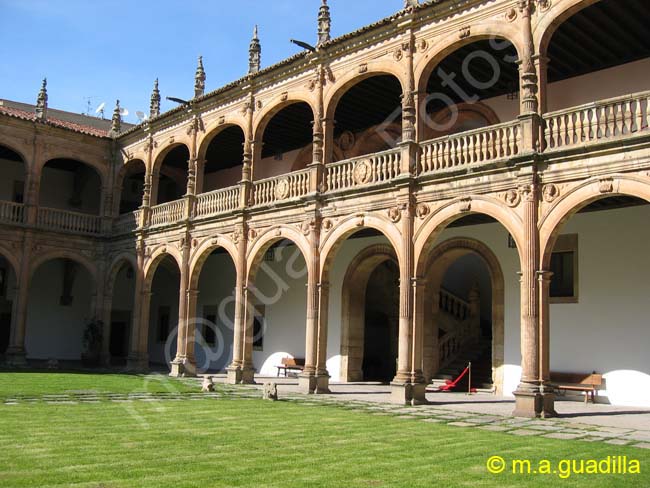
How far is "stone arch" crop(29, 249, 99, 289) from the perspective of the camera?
24578 mm

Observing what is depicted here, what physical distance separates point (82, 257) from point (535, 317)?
738 inches

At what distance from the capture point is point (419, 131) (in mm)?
15016

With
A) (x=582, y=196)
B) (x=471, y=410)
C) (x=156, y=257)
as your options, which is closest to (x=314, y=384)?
(x=471, y=410)

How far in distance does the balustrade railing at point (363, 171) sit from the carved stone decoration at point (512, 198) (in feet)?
9.57

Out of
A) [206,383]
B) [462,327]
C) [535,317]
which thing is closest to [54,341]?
[206,383]

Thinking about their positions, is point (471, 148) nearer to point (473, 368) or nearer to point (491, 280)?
point (491, 280)

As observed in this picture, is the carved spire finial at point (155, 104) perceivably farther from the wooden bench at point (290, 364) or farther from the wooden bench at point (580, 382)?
the wooden bench at point (580, 382)

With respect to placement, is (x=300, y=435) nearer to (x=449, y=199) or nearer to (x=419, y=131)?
(x=449, y=199)

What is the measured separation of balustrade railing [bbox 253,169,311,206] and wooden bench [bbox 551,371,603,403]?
7.58 m

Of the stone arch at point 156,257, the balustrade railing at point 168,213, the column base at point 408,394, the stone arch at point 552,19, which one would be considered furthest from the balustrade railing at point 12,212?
the stone arch at point 552,19

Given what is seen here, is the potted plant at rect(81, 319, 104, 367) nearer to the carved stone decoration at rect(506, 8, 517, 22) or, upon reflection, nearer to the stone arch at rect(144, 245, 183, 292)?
the stone arch at rect(144, 245, 183, 292)

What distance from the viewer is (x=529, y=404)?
11.8 meters

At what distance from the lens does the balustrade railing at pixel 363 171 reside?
1542 cm

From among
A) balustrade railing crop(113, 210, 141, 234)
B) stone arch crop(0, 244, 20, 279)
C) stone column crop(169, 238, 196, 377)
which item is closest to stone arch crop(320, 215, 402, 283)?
stone column crop(169, 238, 196, 377)
